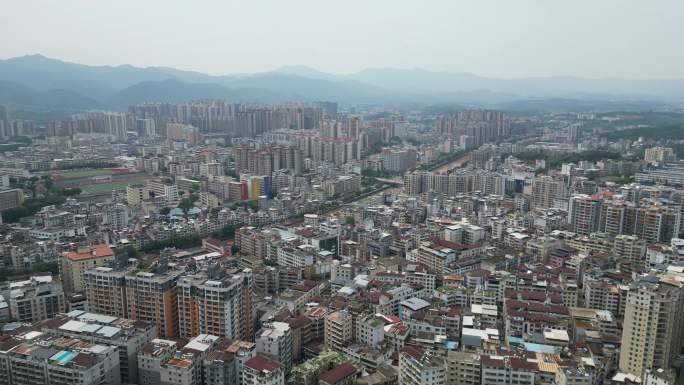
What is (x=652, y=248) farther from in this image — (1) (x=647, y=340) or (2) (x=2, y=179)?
(2) (x=2, y=179)

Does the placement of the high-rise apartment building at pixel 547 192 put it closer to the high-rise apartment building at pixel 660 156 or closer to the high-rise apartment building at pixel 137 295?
the high-rise apartment building at pixel 660 156

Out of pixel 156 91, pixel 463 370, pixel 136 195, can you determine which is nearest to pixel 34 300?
pixel 463 370

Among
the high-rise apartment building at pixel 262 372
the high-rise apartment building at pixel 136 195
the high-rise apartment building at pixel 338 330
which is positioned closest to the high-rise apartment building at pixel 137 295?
the high-rise apartment building at pixel 262 372

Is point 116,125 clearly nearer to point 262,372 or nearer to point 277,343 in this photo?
point 277,343

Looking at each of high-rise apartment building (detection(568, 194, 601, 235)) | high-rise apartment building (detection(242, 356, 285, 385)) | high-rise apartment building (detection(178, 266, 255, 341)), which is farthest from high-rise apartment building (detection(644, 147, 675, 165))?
high-rise apartment building (detection(242, 356, 285, 385))

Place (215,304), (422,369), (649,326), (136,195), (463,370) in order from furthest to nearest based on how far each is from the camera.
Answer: (136,195), (215,304), (649,326), (463,370), (422,369)

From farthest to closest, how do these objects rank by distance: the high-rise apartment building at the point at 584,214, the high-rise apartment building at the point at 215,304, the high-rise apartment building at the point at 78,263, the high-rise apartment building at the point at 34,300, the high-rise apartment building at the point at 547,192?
the high-rise apartment building at the point at 547,192, the high-rise apartment building at the point at 584,214, the high-rise apartment building at the point at 78,263, the high-rise apartment building at the point at 34,300, the high-rise apartment building at the point at 215,304

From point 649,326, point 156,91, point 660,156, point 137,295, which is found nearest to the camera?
point 649,326

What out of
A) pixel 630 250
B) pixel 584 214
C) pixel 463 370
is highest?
pixel 584 214

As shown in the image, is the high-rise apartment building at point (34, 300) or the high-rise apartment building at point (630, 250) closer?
the high-rise apartment building at point (34, 300)

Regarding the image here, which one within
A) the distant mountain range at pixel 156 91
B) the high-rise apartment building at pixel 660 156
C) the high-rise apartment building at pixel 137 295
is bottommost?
the high-rise apartment building at pixel 137 295

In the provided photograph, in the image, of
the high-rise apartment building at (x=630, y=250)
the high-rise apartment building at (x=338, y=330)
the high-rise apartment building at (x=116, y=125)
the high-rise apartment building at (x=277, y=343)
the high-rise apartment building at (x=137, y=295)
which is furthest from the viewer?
the high-rise apartment building at (x=116, y=125)
